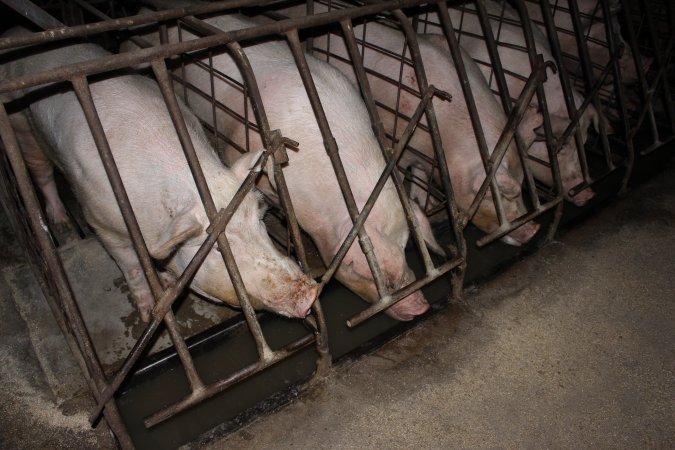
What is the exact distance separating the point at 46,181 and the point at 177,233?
7.29ft

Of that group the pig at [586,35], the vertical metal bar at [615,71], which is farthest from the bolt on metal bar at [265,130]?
the pig at [586,35]

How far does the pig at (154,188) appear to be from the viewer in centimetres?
265

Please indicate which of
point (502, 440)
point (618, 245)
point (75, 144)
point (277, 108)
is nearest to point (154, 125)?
point (75, 144)

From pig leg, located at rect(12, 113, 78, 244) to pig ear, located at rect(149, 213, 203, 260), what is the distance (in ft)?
5.76

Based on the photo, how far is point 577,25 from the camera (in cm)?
363

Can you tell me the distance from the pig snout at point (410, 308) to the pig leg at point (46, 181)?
8.19 ft

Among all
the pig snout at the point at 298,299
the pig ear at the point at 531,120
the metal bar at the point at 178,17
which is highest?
the metal bar at the point at 178,17

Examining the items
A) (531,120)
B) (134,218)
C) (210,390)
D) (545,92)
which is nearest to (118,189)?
(134,218)

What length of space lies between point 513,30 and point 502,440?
11.7ft

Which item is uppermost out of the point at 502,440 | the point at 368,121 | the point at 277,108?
the point at 277,108

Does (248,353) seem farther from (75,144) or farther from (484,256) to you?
(484,256)

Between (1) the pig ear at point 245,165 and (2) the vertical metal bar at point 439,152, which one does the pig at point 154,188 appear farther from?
(2) the vertical metal bar at point 439,152

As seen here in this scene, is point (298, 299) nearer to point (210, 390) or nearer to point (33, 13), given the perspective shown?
point (210, 390)

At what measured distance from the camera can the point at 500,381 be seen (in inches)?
112
